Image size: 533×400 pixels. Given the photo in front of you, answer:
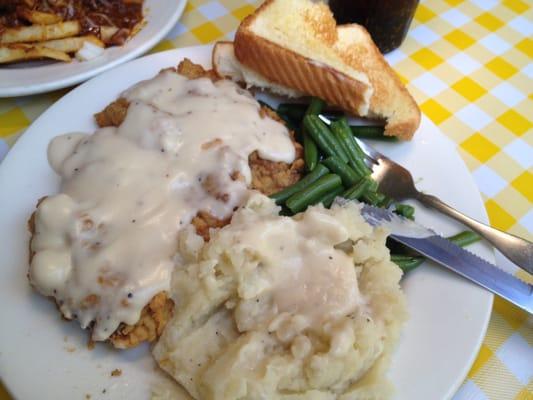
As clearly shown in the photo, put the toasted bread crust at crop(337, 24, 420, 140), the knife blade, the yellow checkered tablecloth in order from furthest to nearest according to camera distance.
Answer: the toasted bread crust at crop(337, 24, 420, 140), the yellow checkered tablecloth, the knife blade

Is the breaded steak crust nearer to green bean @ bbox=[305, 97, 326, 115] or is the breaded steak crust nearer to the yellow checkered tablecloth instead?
green bean @ bbox=[305, 97, 326, 115]

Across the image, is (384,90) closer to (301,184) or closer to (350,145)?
(350,145)

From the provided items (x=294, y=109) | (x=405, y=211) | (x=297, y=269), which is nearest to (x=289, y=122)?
(x=294, y=109)

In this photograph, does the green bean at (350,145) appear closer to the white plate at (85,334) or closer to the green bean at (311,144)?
the green bean at (311,144)

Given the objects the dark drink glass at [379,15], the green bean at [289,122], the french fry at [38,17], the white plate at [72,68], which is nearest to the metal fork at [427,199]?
the green bean at [289,122]

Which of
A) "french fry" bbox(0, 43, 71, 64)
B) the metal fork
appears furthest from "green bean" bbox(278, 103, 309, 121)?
"french fry" bbox(0, 43, 71, 64)

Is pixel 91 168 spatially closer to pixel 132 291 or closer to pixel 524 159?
pixel 132 291

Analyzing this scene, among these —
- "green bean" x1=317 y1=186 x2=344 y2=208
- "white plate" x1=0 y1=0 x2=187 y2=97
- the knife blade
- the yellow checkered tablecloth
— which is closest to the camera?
the knife blade

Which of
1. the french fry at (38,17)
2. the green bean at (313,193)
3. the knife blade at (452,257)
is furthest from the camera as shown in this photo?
the french fry at (38,17)
